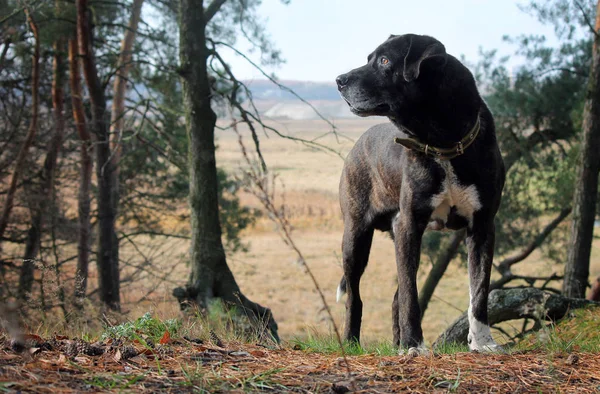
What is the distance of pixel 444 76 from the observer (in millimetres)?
4445

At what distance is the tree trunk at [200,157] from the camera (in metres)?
8.40

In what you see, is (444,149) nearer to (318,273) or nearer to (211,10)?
(211,10)

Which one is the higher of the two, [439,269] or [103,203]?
[103,203]

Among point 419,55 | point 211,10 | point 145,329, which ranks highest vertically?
point 211,10

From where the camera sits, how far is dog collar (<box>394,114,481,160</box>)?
4.40m

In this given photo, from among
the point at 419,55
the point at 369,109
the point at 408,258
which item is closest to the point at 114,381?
the point at 408,258

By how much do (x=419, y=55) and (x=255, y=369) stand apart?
2.29 meters

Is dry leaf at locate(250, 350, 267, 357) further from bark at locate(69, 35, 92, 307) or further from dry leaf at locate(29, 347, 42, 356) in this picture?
bark at locate(69, 35, 92, 307)

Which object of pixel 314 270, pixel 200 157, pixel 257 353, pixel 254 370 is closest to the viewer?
pixel 254 370

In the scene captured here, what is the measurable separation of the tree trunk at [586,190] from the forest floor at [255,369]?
612cm

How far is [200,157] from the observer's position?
27.7ft

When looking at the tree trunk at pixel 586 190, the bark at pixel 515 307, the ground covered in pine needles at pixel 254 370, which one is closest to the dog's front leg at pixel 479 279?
the ground covered in pine needles at pixel 254 370

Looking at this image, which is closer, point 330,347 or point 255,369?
point 255,369

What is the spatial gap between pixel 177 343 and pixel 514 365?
1.74 m
